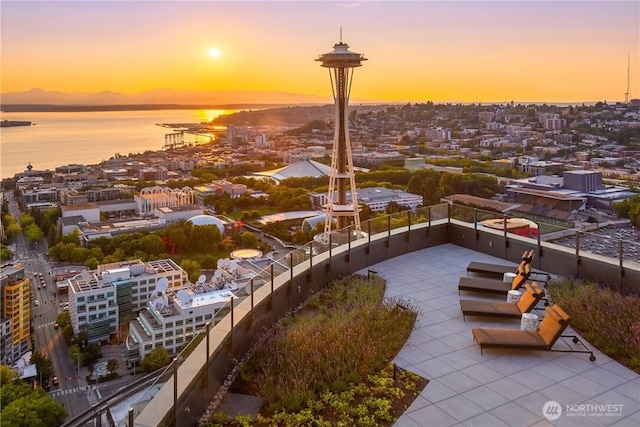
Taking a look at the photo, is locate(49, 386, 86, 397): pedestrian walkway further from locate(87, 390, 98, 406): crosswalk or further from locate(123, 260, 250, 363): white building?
locate(123, 260, 250, 363): white building

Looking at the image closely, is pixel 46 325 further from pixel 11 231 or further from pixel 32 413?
pixel 11 231

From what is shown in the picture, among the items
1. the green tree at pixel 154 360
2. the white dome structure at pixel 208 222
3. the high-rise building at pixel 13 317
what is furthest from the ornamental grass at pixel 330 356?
the white dome structure at pixel 208 222

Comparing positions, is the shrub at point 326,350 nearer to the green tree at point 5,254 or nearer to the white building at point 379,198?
the green tree at point 5,254

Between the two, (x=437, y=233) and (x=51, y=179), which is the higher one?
(x=437, y=233)

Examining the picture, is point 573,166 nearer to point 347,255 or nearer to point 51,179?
point 347,255

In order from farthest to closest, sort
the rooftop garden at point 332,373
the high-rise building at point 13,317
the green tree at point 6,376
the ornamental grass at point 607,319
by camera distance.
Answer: the high-rise building at point 13,317 < the green tree at point 6,376 < the ornamental grass at point 607,319 < the rooftop garden at point 332,373

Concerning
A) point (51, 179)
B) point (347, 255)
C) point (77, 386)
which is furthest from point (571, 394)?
point (51, 179)
